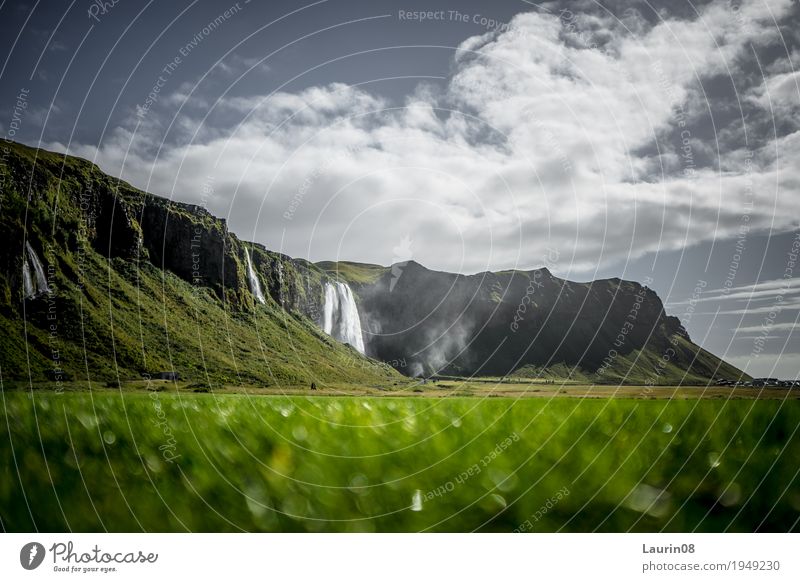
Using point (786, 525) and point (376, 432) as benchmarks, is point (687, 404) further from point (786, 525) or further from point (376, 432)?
point (376, 432)

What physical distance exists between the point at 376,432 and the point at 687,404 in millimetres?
3671

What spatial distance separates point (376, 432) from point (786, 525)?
3.35 metres

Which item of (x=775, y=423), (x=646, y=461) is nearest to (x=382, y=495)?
(x=646, y=461)

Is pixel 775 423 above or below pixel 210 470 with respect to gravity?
below

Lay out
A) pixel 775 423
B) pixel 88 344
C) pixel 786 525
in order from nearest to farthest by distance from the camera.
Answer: pixel 786 525
pixel 775 423
pixel 88 344

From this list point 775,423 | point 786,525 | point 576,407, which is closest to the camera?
point 786,525

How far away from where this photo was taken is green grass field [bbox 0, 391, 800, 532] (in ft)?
11.8

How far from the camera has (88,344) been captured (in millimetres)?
184875

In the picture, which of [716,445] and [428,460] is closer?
[428,460]

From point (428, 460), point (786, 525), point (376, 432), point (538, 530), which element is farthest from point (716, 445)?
point (376, 432)

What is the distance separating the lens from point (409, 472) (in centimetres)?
384

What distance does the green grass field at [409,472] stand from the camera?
359cm

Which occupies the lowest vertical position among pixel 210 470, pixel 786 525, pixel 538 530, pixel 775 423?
pixel 786 525
